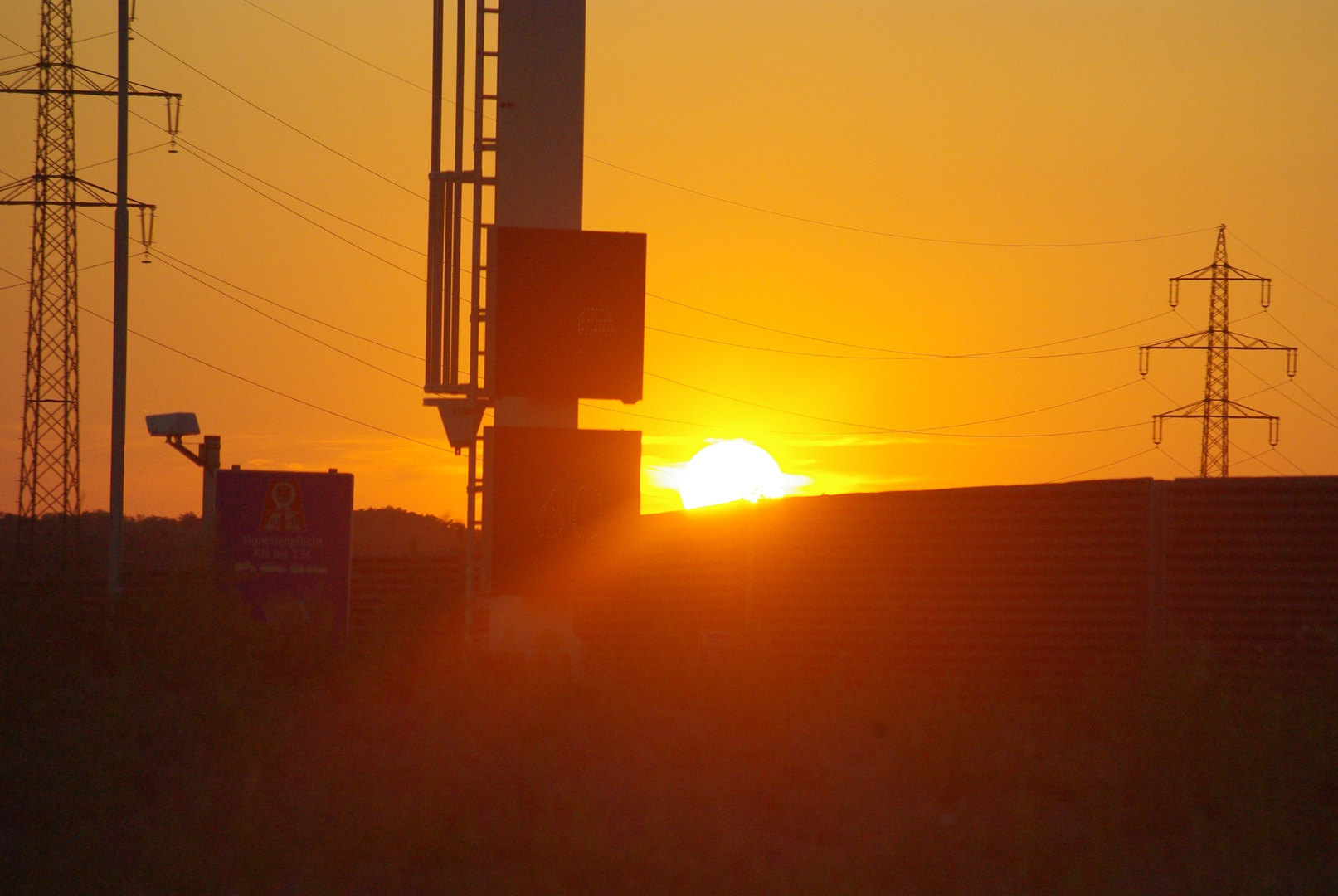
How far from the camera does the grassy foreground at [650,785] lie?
977 cm

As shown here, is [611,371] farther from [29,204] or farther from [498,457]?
[29,204]

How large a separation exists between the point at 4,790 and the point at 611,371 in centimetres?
1099

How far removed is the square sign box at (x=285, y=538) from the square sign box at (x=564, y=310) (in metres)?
3.26

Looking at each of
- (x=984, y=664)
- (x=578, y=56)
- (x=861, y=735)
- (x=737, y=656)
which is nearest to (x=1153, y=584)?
(x=984, y=664)

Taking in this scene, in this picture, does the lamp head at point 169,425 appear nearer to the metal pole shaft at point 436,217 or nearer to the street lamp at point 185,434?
the street lamp at point 185,434

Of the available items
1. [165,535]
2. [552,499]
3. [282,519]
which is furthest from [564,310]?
[165,535]

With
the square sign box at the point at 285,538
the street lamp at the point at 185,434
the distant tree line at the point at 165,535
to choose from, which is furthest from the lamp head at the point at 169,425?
the distant tree line at the point at 165,535

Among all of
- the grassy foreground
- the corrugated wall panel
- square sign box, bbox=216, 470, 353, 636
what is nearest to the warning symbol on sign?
square sign box, bbox=216, 470, 353, 636

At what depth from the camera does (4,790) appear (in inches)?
474

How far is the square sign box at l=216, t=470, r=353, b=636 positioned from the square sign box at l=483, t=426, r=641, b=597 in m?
2.31

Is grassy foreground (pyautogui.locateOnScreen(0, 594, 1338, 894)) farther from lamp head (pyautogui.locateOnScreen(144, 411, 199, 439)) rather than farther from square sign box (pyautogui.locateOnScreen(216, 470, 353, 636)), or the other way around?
lamp head (pyautogui.locateOnScreen(144, 411, 199, 439))

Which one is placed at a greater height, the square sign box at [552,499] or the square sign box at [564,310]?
the square sign box at [564,310]

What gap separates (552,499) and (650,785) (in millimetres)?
8530

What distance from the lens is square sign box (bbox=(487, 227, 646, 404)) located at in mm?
20094
